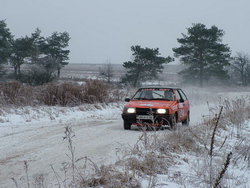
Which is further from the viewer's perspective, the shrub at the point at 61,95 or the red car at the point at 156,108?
the shrub at the point at 61,95

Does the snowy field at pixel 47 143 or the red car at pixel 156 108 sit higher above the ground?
the red car at pixel 156 108

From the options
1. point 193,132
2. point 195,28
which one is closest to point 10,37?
point 195,28

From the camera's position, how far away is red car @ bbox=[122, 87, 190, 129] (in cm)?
1076

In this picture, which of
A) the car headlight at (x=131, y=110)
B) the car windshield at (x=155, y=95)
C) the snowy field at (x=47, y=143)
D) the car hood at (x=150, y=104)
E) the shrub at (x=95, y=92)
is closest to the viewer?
the snowy field at (x=47, y=143)

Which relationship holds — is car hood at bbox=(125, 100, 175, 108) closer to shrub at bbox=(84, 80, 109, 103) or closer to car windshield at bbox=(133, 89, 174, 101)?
car windshield at bbox=(133, 89, 174, 101)

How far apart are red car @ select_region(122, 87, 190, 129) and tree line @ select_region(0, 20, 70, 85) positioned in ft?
66.5

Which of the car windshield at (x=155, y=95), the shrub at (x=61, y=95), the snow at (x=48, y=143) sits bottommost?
the snow at (x=48, y=143)

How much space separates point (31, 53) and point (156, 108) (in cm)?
4803

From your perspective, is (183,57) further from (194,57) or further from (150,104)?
(150,104)

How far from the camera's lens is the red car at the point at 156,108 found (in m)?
10.8

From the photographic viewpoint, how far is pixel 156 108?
10812mm

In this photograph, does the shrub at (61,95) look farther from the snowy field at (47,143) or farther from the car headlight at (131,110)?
the car headlight at (131,110)

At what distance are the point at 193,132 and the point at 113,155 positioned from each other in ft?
8.32

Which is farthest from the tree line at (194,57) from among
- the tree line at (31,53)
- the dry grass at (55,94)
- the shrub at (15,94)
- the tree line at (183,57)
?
the shrub at (15,94)
